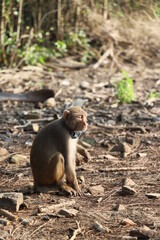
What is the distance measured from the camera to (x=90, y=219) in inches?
180

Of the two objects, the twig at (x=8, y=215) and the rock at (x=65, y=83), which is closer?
the twig at (x=8, y=215)

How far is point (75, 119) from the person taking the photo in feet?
18.7

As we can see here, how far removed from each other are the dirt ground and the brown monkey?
177 mm

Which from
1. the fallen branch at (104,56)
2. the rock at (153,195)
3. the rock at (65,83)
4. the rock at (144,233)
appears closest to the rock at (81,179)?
the rock at (153,195)

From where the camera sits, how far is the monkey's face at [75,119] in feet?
18.8

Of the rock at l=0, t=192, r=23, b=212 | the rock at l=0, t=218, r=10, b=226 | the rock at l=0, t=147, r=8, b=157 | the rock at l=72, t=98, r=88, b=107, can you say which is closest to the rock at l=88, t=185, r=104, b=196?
the rock at l=0, t=192, r=23, b=212

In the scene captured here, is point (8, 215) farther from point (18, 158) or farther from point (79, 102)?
point (79, 102)

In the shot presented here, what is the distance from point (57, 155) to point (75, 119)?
454mm

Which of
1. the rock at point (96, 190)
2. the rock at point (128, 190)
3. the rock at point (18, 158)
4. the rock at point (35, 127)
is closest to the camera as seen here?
the rock at point (128, 190)

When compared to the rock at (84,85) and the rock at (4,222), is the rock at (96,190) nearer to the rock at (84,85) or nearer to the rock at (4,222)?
the rock at (4,222)

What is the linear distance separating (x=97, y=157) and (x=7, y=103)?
3822mm

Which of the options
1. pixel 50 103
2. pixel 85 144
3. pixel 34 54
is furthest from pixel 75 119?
pixel 34 54

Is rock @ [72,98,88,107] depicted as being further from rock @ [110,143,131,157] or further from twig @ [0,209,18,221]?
twig @ [0,209,18,221]

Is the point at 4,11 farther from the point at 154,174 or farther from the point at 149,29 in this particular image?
the point at 154,174
